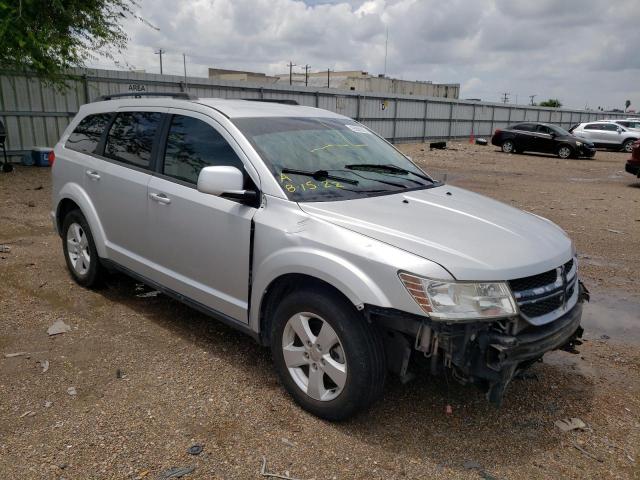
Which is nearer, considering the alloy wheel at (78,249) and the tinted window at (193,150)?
the tinted window at (193,150)

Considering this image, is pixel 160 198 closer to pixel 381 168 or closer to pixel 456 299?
pixel 381 168

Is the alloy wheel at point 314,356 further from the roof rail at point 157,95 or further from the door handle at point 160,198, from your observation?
the roof rail at point 157,95

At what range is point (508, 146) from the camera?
25.5 metres

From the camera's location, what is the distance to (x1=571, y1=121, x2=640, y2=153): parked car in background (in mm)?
27500

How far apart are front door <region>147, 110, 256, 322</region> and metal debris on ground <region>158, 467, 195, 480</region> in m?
1.01

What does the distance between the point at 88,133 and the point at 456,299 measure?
398 centimetres

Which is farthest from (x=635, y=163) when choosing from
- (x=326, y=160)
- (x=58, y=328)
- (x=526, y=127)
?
(x=58, y=328)

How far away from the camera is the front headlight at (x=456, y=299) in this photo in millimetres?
2613

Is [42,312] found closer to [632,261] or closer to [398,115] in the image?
[632,261]

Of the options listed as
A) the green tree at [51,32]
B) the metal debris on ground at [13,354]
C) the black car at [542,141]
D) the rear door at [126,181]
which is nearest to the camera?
the metal debris on ground at [13,354]

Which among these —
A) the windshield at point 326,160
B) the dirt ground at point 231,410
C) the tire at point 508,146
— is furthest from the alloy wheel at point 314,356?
the tire at point 508,146

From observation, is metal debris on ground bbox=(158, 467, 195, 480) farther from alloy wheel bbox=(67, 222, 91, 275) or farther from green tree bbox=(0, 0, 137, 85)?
green tree bbox=(0, 0, 137, 85)

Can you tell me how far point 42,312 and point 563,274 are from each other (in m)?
4.15

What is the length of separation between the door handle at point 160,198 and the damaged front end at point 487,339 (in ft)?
6.23
